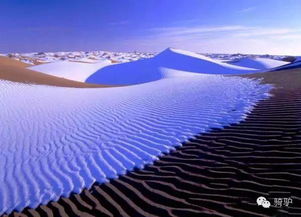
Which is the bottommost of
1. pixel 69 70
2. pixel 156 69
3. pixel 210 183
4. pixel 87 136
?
pixel 210 183

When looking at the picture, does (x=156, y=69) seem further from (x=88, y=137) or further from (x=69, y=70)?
(x=88, y=137)

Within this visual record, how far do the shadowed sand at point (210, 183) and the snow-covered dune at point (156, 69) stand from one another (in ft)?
114

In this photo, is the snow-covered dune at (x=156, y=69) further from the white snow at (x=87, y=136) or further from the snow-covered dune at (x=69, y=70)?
the white snow at (x=87, y=136)

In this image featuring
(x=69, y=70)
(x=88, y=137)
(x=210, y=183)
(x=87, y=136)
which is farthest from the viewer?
(x=69, y=70)

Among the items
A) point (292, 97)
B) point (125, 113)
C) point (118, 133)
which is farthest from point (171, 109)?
point (292, 97)

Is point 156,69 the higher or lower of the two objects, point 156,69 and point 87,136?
the higher

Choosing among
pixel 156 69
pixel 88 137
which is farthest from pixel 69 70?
pixel 88 137

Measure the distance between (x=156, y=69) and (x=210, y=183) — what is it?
40.6m

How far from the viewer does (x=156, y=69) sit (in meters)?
45.1

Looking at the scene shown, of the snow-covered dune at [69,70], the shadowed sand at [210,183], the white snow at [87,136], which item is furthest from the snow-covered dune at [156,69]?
the shadowed sand at [210,183]

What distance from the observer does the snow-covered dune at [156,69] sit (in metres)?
44.0

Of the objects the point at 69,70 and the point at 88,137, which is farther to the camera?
the point at 69,70

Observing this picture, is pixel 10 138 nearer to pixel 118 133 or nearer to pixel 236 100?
pixel 118 133

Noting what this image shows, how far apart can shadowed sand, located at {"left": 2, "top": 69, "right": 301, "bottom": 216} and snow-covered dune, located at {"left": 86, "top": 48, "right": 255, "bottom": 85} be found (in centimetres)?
3477
